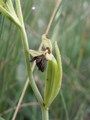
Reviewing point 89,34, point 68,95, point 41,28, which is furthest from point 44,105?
point 89,34

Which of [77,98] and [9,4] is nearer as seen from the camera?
[9,4]

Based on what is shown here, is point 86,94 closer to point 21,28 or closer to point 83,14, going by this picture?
point 83,14

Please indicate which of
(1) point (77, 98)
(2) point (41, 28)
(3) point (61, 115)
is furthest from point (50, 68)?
(2) point (41, 28)

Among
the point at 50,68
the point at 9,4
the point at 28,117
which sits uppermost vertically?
the point at 9,4

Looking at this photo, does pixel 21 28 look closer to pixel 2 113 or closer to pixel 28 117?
pixel 2 113

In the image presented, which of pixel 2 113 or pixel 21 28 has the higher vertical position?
pixel 21 28

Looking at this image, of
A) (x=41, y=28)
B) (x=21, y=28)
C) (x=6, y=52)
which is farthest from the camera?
(x=41, y=28)

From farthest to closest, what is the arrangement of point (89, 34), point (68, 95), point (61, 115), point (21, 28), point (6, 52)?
point (89, 34)
point (68, 95)
point (61, 115)
point (6, 52)
point (21, 28)
